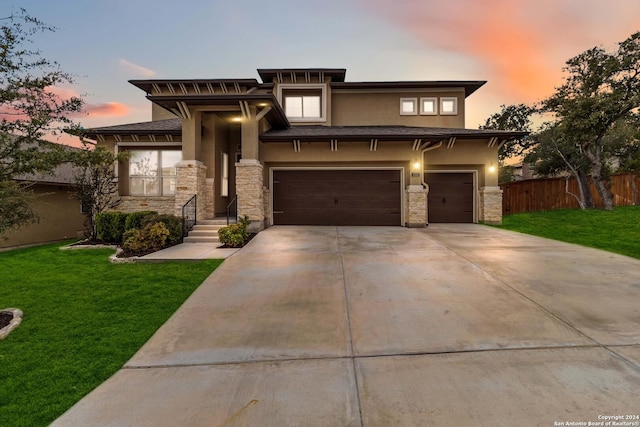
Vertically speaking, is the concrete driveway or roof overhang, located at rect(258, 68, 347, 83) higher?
roof overhang, located at rect(258, 68, 347, 83)

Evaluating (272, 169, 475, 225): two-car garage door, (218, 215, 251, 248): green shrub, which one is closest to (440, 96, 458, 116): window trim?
(272, 169, 475, 225): two-car garage door

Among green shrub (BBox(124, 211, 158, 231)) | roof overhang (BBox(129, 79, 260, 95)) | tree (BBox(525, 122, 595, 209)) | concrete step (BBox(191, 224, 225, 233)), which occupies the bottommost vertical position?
concrete step (BBox(191, 224, 225, 233))

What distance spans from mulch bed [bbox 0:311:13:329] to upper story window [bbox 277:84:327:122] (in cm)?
1326

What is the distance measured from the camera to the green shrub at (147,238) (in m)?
8.02

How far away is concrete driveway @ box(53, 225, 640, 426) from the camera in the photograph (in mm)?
2193

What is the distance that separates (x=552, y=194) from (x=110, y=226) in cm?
2339

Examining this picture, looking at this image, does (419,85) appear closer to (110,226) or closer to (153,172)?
(153,172)

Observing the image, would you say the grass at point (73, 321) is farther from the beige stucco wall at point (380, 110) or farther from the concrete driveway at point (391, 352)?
the beige stucco wall at point (380, 110)

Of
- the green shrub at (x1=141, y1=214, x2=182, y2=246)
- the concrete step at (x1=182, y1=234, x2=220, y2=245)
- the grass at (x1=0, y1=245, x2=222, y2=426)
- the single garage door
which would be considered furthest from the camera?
the single garage door

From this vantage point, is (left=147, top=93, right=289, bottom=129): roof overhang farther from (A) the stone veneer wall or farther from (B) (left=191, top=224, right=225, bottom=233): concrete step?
(B) (left=191, top=224, right=225, bottom=233): concrete step

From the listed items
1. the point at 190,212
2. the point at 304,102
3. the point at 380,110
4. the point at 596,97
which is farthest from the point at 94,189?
the point at 596,97

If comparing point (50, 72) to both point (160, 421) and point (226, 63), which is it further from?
point (226, 63)

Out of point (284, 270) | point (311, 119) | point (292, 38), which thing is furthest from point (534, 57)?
point (284, 270)

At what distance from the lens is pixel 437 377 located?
2590 mm
